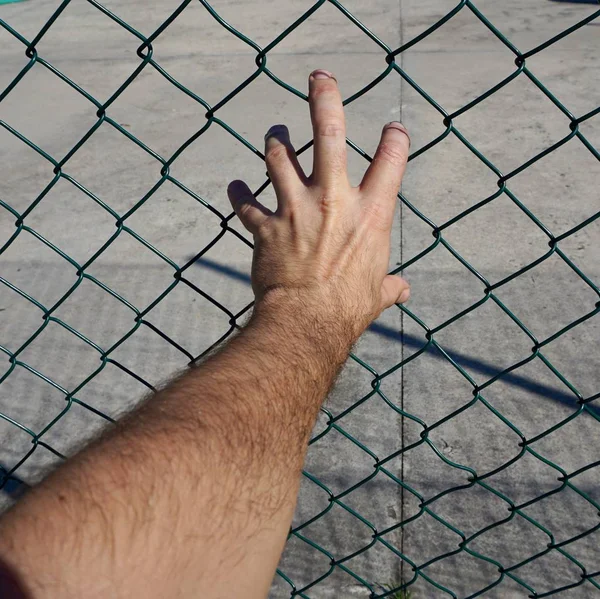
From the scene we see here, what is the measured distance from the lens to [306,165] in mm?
4797

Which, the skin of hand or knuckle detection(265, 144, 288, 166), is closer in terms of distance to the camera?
the skin of hand

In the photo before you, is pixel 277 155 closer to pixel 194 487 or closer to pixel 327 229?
pixel 327 229

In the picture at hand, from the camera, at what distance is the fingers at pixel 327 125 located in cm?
122

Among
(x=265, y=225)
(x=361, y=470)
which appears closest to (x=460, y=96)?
(x=361, y=470)

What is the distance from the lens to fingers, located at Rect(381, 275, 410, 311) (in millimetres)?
1454

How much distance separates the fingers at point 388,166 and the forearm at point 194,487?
9.7 inches

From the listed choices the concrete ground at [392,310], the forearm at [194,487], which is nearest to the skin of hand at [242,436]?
the forearm at [194,487]

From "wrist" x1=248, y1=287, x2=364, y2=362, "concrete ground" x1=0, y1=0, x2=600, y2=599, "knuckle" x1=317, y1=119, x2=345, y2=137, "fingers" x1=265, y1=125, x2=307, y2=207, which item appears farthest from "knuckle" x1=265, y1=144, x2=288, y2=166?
"concrete ground" x1=0, y1=0, x2=600, y2=599

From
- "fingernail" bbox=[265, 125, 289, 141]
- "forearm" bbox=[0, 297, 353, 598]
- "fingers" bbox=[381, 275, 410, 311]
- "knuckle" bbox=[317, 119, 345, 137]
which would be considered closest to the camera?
"forearm" bbox=[0, 297, 353, 598]

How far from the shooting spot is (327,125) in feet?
3.98

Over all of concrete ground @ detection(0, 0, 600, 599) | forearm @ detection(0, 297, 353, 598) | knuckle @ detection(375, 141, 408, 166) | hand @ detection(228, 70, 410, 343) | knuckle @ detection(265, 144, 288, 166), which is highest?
concrete ground @ detection(0, 0, 600, 599)

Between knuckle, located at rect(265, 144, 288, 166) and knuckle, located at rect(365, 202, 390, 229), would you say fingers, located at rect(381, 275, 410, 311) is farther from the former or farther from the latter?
knuckle, located at rect(265, 144, 288, 166)

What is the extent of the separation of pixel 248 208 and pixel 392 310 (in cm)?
219

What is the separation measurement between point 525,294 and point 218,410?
273 cm
